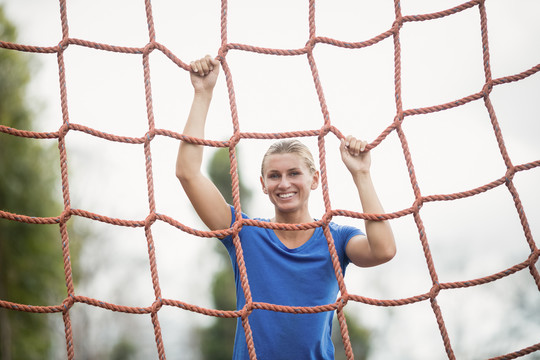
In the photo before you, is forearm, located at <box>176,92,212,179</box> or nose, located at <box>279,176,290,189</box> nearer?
forearm, located at <box>176,92,212,179</box>

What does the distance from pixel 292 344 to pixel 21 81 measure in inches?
300

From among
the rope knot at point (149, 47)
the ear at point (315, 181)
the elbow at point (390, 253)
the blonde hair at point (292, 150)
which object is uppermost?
the rope knot at point (149, 47)

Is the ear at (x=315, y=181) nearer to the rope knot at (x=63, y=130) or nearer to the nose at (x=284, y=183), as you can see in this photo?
the nose at (x=284, y=183)

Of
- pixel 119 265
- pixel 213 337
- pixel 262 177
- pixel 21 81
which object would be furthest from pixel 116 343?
pixel 262 177

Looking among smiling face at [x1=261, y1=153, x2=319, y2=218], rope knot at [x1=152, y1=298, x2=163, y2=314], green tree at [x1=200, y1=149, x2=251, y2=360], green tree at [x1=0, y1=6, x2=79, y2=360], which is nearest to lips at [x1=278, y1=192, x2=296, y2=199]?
smiling face at [x1=261, y1=153, x2=319, y2=218]

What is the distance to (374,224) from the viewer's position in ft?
4.44

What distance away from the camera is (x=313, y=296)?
1.45 metres

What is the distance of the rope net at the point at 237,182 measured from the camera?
1.35 metres

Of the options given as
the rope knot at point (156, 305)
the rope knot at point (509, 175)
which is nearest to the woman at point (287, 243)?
the rope knot at point (156, 305)

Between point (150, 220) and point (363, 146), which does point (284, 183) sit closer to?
point (363, 146)

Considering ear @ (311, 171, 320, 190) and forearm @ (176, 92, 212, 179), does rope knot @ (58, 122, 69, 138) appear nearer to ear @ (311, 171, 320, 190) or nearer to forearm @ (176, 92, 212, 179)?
forearm @ (176, 92, 212, 179)

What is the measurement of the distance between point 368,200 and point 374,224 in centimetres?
7

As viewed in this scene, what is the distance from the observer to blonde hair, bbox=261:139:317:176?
159cm

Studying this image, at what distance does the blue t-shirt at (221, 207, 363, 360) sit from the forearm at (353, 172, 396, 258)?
15cm
